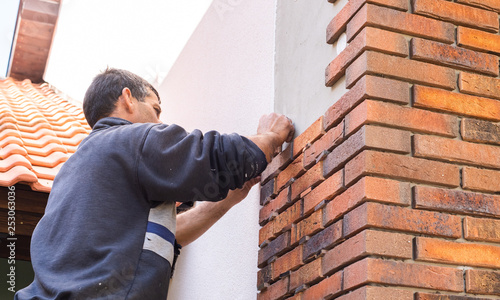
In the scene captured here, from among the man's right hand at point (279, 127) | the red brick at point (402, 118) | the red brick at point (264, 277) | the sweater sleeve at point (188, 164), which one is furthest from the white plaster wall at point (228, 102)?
the red brick at point (402, 118)

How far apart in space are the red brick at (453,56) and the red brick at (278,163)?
754 millimetres

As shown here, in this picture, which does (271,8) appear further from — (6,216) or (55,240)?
(6,216)

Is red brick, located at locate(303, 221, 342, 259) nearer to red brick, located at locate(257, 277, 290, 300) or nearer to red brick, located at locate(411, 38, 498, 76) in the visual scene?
red brick, located at locate(257, 277, 290, 300)

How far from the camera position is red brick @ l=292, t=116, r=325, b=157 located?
7.79 feet

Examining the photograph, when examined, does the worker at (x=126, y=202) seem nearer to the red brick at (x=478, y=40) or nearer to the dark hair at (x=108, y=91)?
the dark hair at (x=108, y=91)

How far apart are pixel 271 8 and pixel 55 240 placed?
1747mm

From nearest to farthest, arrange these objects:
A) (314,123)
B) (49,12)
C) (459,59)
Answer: (459,59) < (314,123) < (49,12)

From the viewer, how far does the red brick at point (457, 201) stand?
1973 millimetres

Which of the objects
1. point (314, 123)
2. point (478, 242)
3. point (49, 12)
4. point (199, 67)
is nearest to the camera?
point (478, 242)

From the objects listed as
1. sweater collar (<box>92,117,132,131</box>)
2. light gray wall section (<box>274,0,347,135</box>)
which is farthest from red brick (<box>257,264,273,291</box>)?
sweater collar (<box>92,117,132,131</box>)

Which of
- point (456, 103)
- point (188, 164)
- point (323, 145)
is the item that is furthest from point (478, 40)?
point (188, 164)

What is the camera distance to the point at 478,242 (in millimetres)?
2004

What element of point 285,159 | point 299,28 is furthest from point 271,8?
point 285,159

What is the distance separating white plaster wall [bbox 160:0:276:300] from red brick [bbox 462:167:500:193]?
1208 mm
